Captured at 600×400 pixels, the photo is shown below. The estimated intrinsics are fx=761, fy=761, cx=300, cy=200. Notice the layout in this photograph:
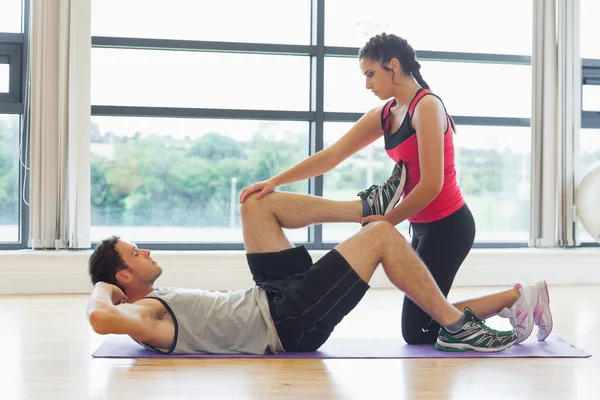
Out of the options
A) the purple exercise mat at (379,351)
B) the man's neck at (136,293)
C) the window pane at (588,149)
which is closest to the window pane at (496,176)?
the window pane at (588,149)

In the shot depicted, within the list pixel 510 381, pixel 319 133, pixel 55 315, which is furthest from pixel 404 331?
pixel 319 133

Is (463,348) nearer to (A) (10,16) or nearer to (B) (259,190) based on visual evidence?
(B) (259,190)

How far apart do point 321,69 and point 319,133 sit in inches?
16.6

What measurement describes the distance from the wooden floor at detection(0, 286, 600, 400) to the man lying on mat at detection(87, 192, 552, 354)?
92mm

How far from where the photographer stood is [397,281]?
2584mm

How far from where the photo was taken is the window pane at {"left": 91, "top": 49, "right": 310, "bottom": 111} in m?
4.87

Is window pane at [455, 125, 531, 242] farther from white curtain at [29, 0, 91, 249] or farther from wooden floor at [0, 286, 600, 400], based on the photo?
white curtain at [29, 0, 91, 249]

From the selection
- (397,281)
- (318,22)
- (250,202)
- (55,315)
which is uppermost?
(318,22)

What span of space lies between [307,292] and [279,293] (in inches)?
4.4

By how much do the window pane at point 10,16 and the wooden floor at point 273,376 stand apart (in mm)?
2376

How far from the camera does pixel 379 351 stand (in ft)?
9.11

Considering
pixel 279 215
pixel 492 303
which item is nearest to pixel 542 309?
pixel 492 303

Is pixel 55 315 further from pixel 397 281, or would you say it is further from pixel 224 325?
pixel 397 281

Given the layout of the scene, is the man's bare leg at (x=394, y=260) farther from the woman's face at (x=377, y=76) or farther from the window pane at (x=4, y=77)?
the window pane at (x=4, y=77)
